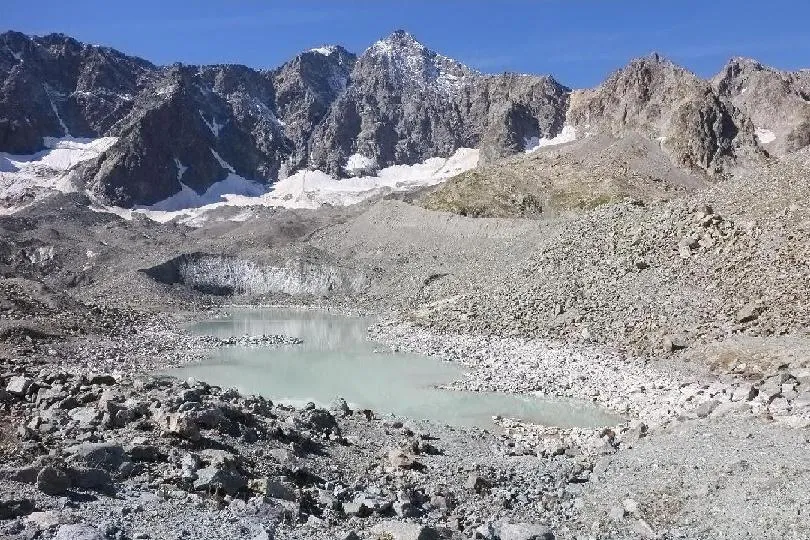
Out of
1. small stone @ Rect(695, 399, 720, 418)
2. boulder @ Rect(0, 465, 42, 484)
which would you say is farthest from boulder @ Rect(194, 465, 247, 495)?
small stone @ Rect(695, 399, 720, 418)

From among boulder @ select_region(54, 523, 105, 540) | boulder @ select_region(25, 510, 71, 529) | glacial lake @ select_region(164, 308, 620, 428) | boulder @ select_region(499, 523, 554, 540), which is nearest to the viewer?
boulder @ select_region(54, 523, 105, 540)

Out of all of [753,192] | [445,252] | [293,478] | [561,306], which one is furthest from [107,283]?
[293,478]

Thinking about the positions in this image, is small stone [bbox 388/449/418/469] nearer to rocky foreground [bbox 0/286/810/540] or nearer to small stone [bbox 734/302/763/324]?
rocky foreground [bbox 0/286/810/540]

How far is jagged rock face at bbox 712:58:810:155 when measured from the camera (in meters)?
165

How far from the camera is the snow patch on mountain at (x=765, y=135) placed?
16938 cm

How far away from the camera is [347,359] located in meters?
35.2

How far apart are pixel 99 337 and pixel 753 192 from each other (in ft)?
106

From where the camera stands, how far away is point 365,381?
29.1 metres

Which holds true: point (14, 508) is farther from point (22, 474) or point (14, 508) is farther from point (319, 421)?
point (319, 421)

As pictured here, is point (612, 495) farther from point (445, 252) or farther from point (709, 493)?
point (445, 252)

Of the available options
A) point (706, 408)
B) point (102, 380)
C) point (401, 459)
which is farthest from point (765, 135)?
point (102, 380)

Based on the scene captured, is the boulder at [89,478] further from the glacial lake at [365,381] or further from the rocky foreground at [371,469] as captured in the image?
the glacial lake at [365,381]

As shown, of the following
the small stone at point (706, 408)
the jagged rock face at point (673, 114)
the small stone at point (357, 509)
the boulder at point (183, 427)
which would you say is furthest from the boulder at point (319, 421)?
the jagged rock face at point (673, 114)

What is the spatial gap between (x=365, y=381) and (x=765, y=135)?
172645 millimetres
